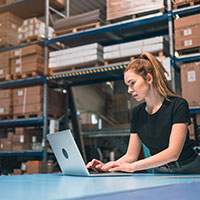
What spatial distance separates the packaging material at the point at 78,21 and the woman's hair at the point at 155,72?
3.91 metres

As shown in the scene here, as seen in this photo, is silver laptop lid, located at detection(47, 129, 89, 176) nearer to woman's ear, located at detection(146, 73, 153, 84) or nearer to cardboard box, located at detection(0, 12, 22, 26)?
woman's ear, located at detection(146, 73, 153, 84)

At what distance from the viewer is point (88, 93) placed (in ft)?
23.4

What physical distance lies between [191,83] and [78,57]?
242 centimetres

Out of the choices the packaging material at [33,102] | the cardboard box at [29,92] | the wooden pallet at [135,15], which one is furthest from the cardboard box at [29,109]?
the wooden pallet at [135,15]

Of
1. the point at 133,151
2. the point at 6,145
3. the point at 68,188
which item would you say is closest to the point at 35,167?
the point at 6,145

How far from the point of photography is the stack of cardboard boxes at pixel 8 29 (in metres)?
7.41

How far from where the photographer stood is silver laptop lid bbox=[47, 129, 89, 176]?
1.75 metres

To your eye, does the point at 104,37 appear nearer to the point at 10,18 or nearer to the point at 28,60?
the point at 28,60

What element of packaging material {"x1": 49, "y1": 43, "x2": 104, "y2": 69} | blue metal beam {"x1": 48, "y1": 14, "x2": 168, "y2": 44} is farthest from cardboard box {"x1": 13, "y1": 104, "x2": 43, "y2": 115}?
blue metal beam {"x1": 48, "y1": 14, "x2": 168, "y2": 44}

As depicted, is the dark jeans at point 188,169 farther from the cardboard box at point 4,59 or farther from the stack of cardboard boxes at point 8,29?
the stack of cardboard boxes at point 8,29

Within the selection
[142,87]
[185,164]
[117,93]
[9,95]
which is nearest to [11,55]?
[9,95]

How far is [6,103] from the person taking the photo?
695 cm

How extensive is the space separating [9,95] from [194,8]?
4342 mm

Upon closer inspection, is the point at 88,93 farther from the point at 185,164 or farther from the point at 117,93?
the point at 185,164
